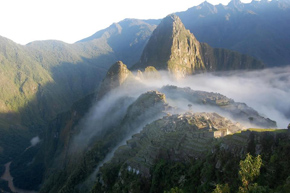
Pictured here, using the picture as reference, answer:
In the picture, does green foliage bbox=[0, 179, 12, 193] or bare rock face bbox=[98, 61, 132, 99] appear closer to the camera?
bare rock face bbox=[98, 61, 132, 99]

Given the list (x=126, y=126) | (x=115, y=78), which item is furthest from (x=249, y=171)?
(x=115, y=78)

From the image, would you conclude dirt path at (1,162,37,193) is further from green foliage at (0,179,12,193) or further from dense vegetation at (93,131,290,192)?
dense vegetation at (93,131,290,192)

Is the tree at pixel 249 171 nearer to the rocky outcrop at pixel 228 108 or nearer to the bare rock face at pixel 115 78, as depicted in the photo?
the rocky outcrop at pixel 228 108

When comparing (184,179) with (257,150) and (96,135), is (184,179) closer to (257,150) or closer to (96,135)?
(257,150)

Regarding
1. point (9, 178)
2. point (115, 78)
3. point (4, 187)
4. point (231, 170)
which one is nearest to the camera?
point (231, 170)

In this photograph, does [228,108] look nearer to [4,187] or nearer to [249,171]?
[249,171]

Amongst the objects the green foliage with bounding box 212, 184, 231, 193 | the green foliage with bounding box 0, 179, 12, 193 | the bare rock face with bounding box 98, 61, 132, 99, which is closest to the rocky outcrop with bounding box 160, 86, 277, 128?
the bare rock face with bounding box 98, 61, 132, 99

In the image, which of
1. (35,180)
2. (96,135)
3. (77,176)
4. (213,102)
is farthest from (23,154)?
(213,102)

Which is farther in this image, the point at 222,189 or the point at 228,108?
the point at 228,108

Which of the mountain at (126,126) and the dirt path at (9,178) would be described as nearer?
the mountain at (126,126)

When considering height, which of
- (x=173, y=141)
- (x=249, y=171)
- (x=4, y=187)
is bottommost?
(x=4, y=187)

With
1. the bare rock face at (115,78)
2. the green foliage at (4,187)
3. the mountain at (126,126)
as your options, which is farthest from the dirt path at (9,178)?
the bare rock face at (115,78)
